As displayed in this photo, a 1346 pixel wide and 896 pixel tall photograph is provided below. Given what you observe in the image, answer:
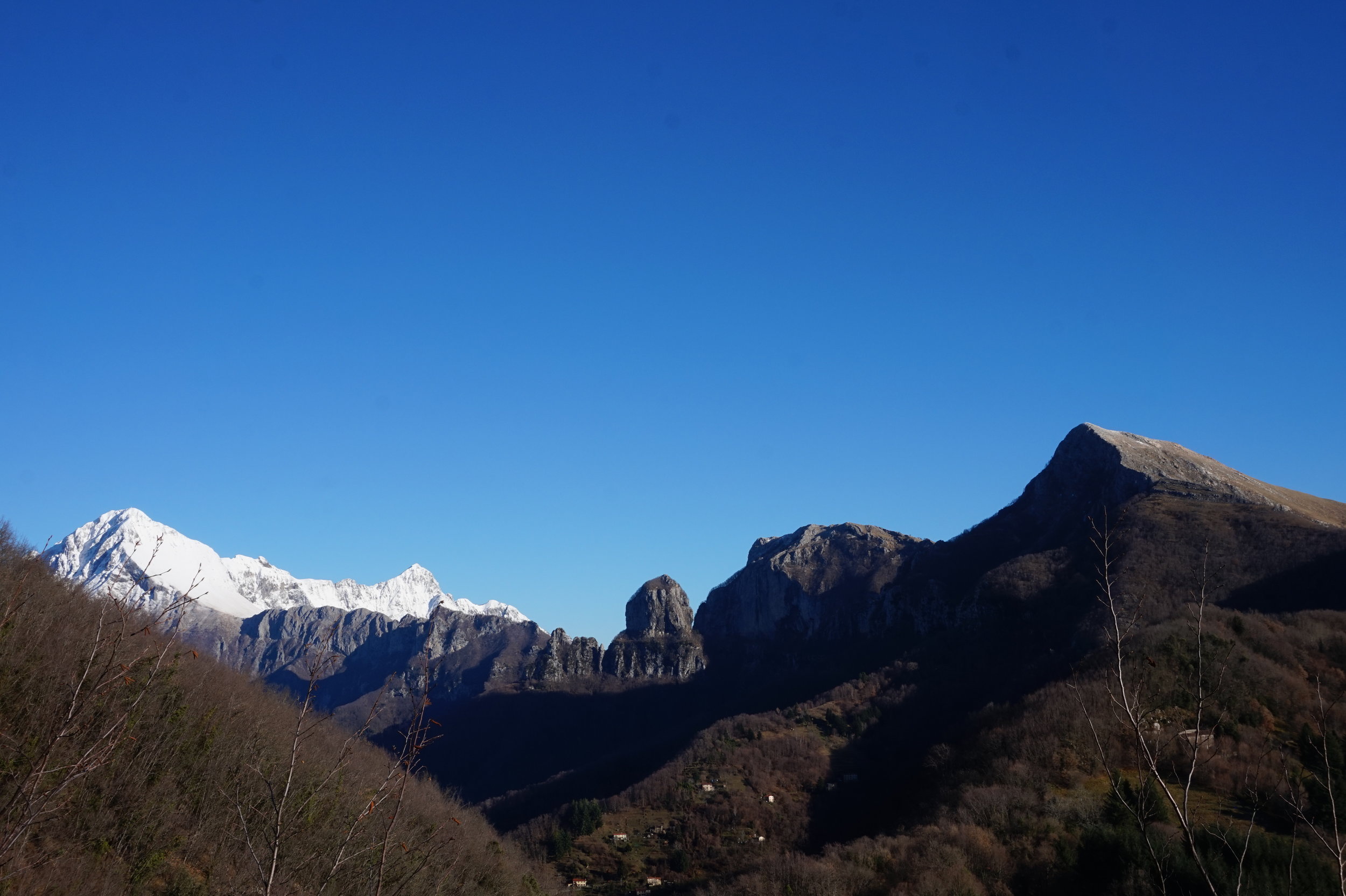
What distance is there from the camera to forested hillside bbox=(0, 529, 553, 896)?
1144 centimetres

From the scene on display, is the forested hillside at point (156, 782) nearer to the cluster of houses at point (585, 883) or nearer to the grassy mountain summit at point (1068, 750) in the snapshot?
the grassy mountain summit at point (1068, 750)

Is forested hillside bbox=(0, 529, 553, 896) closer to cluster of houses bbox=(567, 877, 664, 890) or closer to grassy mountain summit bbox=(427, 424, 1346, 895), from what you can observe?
grassy mountain summit bbox=(427, 424, 1346, 895)

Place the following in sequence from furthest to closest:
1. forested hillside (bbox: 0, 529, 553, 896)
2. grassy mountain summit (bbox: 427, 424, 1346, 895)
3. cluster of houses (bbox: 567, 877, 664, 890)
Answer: cluster of houses (bbox: 567, 877, 664, 890) → grassy mountain summit (bbox: 427, 424, 1346, 895) → forested hillside (bbox: 0, 529, 553, 896)

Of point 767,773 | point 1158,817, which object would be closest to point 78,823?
point 1158,817

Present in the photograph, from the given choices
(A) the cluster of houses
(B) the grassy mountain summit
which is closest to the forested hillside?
(B) the grassy mountain summit

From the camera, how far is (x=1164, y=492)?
18000 centimetres

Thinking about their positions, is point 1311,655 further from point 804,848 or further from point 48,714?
point 48,714

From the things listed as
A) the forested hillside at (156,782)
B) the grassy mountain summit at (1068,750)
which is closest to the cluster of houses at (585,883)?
the grassy mountain summit at (1068,750)

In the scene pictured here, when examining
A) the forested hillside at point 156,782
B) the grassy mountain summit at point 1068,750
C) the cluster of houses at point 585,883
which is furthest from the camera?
the cluster of houses at point 585,883

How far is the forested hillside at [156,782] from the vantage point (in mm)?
11438

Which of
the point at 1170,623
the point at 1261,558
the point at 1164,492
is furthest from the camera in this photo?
the point at 1164,492

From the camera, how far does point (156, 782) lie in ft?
131

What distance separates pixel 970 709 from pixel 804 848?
45278 millimetres

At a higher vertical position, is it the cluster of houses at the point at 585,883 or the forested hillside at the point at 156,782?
the forested hillside at the point at 156,782
